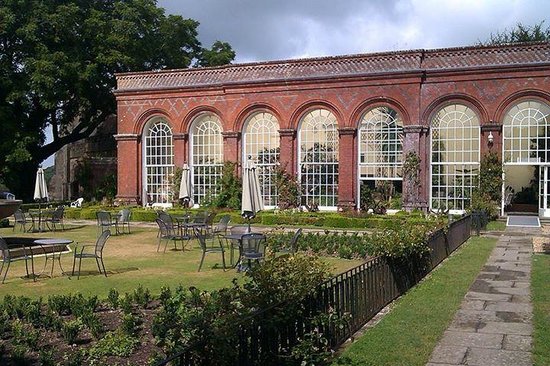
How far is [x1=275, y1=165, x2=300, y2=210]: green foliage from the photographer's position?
2611 centimetres

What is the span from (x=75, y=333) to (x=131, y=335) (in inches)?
26.6

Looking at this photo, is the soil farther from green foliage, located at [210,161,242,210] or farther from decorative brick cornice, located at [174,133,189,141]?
decorative brick cornice, located at [174,133,189,141]

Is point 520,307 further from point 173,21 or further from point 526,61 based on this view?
point 173,21

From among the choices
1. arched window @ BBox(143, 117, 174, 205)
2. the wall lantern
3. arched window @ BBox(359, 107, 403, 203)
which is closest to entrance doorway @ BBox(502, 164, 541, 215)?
the wall lantern

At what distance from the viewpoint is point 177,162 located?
1137 inches

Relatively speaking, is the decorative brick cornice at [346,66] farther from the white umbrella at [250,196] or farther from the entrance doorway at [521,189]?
the white umbrella at [250,196]

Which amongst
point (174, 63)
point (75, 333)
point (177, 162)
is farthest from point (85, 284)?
point (174, 63)

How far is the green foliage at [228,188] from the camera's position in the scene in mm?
26719

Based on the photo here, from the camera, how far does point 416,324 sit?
23.8 feet

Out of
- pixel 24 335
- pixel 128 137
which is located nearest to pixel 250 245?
pixel 24 335

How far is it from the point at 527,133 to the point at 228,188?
13015mm

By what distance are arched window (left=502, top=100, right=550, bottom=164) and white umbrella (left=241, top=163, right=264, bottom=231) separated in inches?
530

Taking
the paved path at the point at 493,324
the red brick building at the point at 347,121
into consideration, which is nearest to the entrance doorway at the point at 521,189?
the red brick building at the point at 347,121

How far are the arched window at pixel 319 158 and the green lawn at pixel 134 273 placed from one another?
35.3ft
